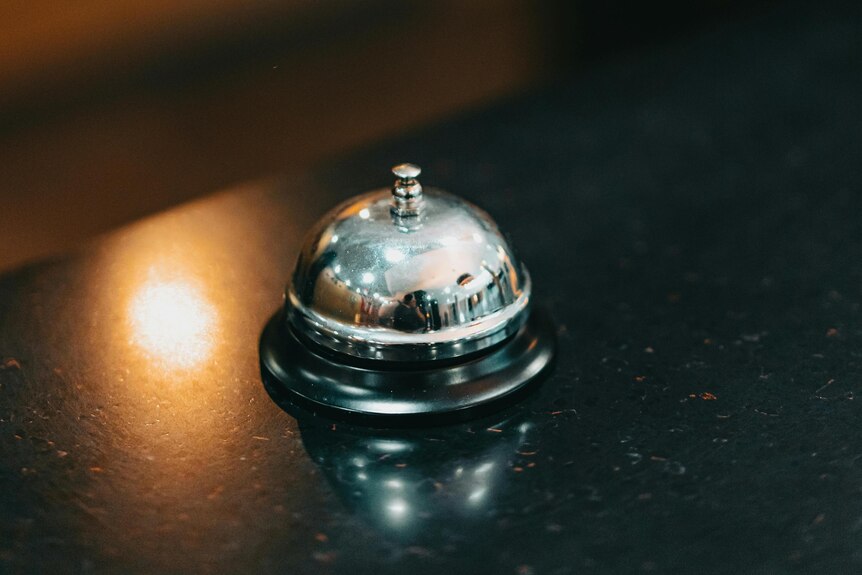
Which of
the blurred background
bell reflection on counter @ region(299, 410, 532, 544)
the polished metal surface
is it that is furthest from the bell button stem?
the blurred background

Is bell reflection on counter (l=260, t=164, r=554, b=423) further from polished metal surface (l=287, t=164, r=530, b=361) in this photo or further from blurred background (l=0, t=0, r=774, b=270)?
blurred background (l=0, t=0, r=774, b=270)

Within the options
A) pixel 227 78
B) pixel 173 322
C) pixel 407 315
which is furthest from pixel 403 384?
pixel 227 78

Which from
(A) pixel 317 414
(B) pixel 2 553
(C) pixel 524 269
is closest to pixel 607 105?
(C) pixel 524 269

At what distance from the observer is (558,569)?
1.39ft

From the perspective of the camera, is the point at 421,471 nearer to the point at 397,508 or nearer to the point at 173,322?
the point at 397,508

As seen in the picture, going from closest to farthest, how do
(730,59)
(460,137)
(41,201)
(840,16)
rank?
(460,137), (730,59), (840,16), (41,201)

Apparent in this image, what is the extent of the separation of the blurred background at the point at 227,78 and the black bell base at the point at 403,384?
4.74 feet

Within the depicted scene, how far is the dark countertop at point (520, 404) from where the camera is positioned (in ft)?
1.44

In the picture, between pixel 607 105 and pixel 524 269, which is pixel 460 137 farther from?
pixel 524 269

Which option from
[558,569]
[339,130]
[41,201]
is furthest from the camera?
[339,130]

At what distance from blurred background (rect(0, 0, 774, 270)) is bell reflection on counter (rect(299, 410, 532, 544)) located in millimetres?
1490

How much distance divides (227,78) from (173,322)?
6.56 ft

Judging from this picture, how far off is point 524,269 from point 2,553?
0.99 ft

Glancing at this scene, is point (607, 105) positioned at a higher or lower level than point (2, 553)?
higher
